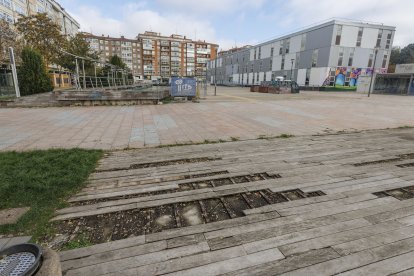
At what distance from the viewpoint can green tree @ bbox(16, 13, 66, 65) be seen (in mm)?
25688

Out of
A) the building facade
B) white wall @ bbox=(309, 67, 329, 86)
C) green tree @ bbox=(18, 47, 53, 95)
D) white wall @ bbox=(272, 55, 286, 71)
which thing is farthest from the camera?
white wall @ bbox=(272, 55, 286, 71)

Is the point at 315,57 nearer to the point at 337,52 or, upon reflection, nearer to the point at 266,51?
the point at 337,52

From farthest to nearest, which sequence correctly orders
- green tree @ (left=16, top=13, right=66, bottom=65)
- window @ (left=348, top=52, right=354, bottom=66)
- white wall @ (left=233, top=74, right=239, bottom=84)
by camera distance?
white wall @ (left=233, top=74, right=239, bottom=84) < window @ (left=348, top=52, right=354, bottom=66) < green tree @ (left=16, top=13, right=66, bottom=65)

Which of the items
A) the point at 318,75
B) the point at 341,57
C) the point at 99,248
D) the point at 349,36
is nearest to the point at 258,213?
the point at 99,248

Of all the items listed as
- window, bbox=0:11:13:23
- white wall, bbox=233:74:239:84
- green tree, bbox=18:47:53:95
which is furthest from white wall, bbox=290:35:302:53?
window, bbox=0:11:13:23

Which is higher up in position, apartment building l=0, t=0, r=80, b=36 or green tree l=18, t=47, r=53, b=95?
apartment building l=0, t=0, r=80, b=36

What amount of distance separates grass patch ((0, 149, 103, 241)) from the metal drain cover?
87 centimetres

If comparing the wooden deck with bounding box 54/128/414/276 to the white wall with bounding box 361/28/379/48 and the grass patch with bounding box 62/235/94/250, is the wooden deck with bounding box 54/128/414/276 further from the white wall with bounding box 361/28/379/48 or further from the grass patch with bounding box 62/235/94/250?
the white wall with bounding box 361/28/379/48

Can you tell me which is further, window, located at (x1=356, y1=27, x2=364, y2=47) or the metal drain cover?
window, located at (x1=356, y1=27, x2=364, y2=47)

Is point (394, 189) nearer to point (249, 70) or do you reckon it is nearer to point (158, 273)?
point (158, 273)

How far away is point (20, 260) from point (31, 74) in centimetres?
1864

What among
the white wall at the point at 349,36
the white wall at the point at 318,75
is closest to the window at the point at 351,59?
the white wall at the point at 349,36

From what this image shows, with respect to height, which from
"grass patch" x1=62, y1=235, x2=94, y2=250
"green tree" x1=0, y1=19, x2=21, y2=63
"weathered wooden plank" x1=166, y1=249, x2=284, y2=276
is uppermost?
"green tree" x1=0, y1=19, x2=21, y2=63

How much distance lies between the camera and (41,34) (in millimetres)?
26031
